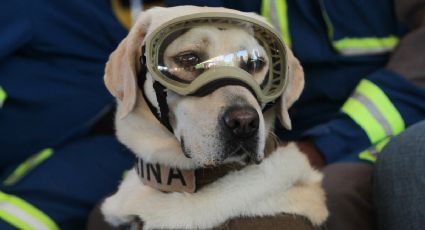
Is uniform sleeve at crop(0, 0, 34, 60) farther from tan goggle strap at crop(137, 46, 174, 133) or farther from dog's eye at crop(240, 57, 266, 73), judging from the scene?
dog's eye at crop(240, 57, 266, 73)

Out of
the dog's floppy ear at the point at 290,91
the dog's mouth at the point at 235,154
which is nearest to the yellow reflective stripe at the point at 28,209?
the dog's mouth at the point at 235,154

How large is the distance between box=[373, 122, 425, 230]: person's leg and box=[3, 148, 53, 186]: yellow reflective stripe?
0.89 metres

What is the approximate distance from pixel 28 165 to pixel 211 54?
762 mm

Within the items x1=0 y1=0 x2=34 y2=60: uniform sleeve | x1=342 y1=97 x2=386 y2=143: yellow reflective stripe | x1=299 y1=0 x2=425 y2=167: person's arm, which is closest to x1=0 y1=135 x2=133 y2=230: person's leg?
x1=0 y1=0 x2=34 y2=60: uniform sleeve

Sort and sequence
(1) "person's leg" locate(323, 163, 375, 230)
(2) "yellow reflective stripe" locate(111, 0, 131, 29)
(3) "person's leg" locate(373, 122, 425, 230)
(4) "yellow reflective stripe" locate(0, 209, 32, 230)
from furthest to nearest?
(2) "yellow reflective stripe" locate(111, 0, 131, 29), (4) "yellow reflective stripe" locate(0, 209, 32, 230), (1) "person's leg" locate(323, 163, 375, 230), (3) "person's leg" locate(373, 122, 425, 230)

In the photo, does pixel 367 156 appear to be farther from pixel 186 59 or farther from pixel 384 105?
pixel 186 59

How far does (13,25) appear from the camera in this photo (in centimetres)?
143

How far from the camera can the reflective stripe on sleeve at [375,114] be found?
1360 millimetres

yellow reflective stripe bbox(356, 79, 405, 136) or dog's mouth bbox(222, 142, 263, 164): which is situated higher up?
dog's mouth bbox(222, 142, 263, 164)

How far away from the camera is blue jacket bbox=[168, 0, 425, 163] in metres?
1.36

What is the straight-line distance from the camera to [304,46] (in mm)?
1412

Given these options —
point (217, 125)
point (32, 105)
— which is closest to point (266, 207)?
point (217, 125)

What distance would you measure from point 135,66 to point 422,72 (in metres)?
0.78

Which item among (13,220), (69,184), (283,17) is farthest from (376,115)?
(13,220)
